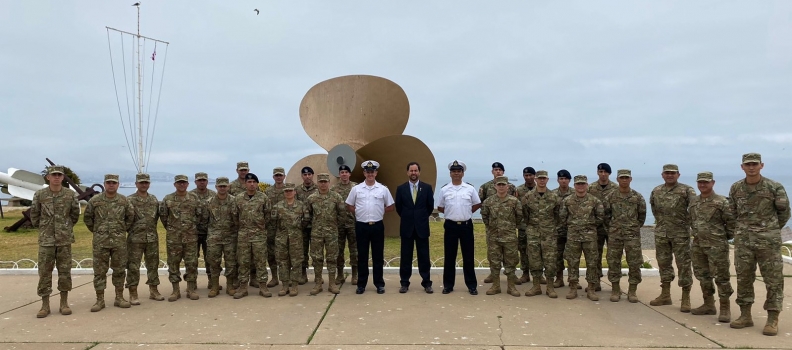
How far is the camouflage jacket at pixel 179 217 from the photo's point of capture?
5785 millimetres

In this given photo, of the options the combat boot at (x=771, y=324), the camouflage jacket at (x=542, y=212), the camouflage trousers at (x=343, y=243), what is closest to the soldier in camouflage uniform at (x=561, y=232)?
the camouflage jacket at (x=542, y=212)

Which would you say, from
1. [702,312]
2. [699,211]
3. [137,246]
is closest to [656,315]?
[702,312]

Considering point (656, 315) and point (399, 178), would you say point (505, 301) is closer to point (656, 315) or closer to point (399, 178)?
point (656, 315)

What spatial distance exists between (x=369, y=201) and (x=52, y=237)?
3239 mm

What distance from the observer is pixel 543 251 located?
589 cm

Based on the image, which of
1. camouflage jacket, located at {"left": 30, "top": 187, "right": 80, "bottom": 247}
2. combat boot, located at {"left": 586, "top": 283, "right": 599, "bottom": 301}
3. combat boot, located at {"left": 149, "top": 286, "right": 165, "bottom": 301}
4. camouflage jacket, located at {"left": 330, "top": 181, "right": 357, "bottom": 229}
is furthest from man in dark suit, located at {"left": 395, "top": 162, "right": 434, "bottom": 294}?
camouflage jacket, located at {"left": 30, "top": 187, "right": 80, "bottom": 247}

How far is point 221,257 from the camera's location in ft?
19.5

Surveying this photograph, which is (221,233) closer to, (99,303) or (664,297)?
(99,303)

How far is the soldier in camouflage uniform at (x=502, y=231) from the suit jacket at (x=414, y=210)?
68 centimetres

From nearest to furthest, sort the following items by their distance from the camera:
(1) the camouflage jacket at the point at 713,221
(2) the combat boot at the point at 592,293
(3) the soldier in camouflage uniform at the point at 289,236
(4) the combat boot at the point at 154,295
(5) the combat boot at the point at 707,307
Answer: (1) the camouflage jacket at the point at 713,221, (5) the combat boot at the point at 707,307, (2) the combat boot at the point at 592,293, (4) the combat boot at the point at 154,295, (3) the soldier in camouflage uniform at the point at 289,236

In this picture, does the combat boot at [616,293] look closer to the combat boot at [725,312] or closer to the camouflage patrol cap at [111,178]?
the combat boot at [725,312]

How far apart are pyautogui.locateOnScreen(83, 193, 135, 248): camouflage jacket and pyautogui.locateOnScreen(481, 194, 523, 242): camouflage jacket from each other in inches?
154

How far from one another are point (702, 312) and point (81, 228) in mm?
14291

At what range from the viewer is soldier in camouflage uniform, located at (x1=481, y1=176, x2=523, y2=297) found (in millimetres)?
5840
